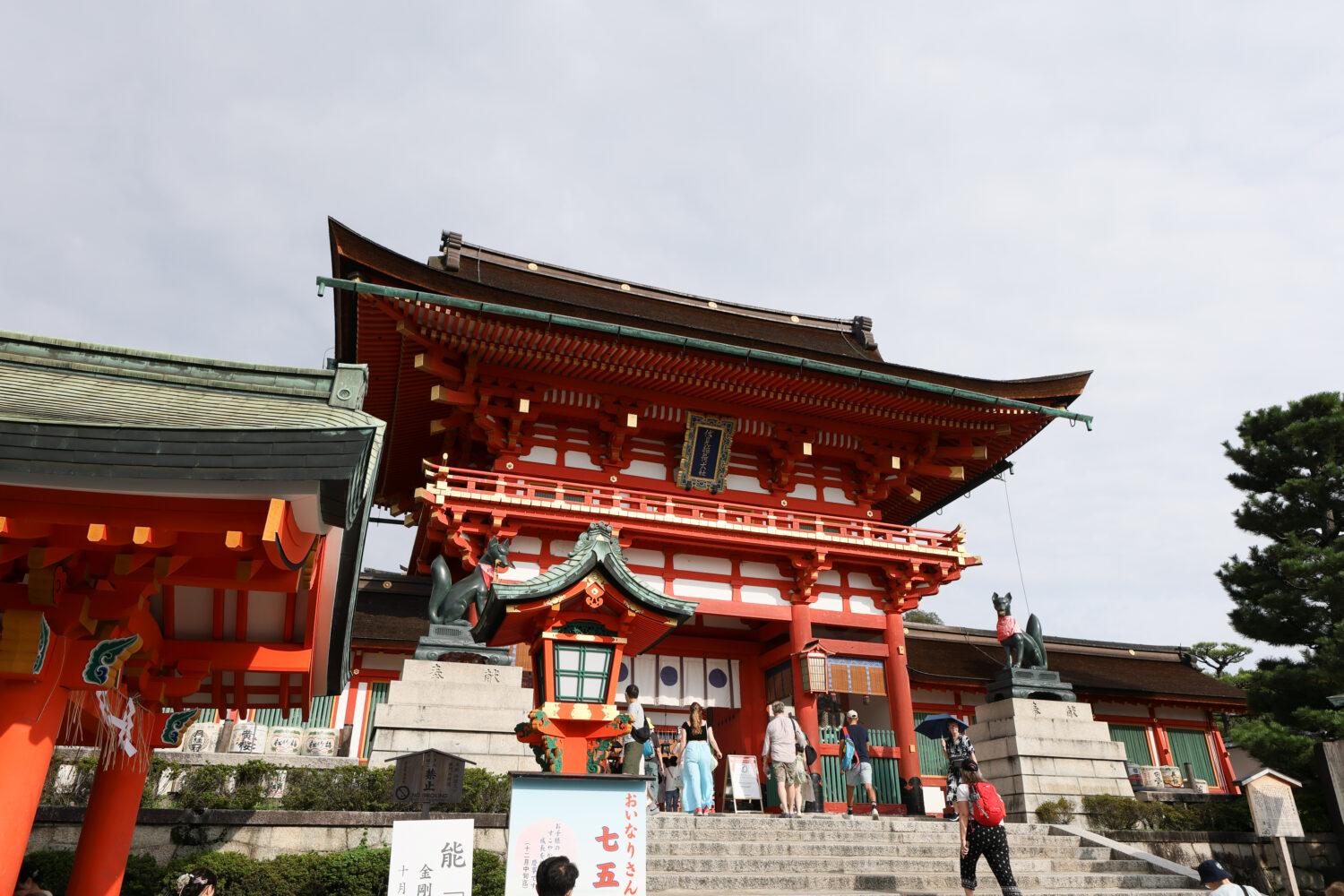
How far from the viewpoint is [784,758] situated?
39.1 feet

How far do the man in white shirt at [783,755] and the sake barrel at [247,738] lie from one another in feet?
26.5

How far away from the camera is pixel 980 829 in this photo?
8.20 m

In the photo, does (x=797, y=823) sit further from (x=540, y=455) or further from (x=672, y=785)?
(x=540, y=455)

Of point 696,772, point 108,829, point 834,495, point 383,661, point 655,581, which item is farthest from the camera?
point 834,495

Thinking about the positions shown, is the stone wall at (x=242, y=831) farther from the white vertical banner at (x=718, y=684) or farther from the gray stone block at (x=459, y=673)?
the white vertical banner at (x=718, y=684)

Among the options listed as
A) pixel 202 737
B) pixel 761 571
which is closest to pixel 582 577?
pixel 202 737

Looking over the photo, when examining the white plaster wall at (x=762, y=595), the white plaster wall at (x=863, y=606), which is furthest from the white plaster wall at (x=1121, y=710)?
the white plaster wall at (x=762, y=595)

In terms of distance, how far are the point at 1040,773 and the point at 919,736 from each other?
17.7 ft

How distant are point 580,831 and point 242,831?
13.8ft

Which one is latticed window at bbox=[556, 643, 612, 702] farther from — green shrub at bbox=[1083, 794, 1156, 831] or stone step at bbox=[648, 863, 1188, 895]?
green shrub at bbox=[1083, 794, 1156, 831]

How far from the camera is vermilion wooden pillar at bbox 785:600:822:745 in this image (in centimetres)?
1619

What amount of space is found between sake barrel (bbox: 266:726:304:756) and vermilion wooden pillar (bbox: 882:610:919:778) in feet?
36.3

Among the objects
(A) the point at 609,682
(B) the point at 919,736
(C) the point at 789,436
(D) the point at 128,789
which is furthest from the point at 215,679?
(B) the point at 919,736

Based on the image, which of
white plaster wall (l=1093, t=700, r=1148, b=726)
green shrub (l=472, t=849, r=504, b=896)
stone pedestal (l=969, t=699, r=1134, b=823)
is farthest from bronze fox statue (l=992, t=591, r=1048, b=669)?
green shrub (l=472, t=849, r=504, b=896)
